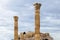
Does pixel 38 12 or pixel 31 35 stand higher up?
pixel 38 12

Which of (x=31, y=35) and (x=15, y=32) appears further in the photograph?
(x=31, y=35)

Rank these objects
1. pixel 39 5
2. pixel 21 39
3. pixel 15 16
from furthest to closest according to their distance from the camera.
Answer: pixel 21 39
pixel 15 16
pixel 39 5

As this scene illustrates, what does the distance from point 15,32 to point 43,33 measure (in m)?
7.62

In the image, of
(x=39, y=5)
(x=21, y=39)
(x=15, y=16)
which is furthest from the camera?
(x=21, y=39)

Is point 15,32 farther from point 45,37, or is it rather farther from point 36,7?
point 36,7

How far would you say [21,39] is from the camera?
1470 inches

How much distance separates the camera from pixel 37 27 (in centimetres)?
2375

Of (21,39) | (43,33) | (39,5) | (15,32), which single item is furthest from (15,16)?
(39,5)

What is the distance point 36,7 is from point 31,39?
49.6 feet

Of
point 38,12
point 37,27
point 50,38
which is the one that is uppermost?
point 38,12

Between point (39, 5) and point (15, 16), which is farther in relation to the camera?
point (15, 16)

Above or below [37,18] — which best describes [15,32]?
below

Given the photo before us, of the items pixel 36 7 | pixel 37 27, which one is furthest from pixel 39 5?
pixel 37 27

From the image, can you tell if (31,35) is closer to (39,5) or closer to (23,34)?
(23,34)
